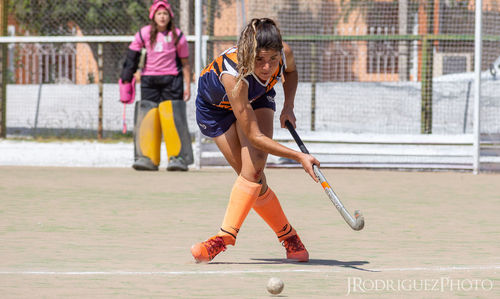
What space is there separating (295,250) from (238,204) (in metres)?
0.45

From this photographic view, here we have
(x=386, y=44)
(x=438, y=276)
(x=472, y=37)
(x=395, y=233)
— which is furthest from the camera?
(x=386, y=44)

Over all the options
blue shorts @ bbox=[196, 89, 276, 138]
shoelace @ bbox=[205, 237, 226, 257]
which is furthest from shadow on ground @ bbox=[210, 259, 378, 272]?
blue shorts @ bbox=[196, 89, 276, 138]

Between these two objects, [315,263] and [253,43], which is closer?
[253,43]

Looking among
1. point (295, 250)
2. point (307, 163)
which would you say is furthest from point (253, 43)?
point (295, 250)

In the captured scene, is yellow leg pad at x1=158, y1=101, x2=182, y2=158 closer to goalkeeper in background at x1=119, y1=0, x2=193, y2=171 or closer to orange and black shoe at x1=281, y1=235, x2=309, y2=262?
goalkeeper in background at x1=119, y1=0, x2=193, y2=171

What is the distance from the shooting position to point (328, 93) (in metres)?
14.3

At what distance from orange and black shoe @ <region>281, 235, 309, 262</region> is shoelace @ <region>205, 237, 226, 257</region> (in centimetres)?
41

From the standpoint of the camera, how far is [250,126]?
547 cm

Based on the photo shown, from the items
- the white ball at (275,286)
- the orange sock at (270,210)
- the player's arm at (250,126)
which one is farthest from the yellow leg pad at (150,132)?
the white ball at (275,286)

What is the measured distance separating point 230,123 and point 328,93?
852cm

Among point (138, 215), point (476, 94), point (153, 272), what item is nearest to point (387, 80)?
point (476, 94)

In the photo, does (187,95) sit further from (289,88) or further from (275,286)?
(275,286)

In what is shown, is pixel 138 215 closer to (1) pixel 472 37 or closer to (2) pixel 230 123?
(2) pixel 230 123

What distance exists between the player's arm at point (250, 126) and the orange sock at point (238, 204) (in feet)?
0.86
